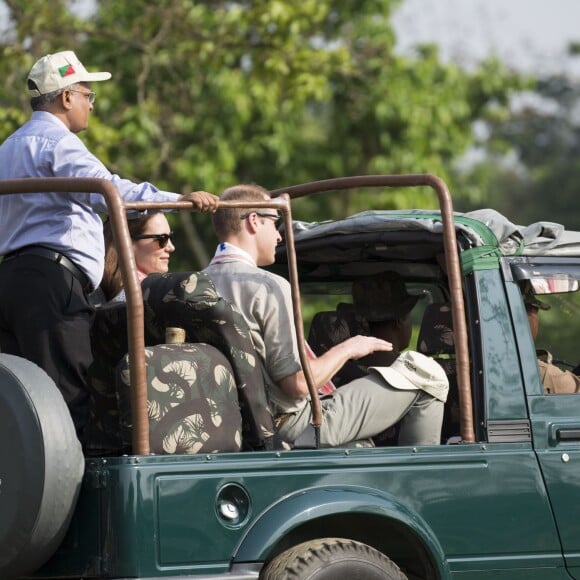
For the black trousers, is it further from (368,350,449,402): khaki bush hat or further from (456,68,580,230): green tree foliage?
(456,68,580,230): green tree foliage

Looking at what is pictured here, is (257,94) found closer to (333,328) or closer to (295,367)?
(333,328)

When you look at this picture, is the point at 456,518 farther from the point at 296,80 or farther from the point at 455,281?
the point at 296,80

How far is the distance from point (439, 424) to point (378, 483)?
1.93 ft

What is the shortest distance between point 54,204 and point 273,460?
129cm

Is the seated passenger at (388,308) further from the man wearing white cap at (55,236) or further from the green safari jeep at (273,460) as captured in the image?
the man wearing white cap at (55,236)

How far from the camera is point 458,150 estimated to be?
16297 mm

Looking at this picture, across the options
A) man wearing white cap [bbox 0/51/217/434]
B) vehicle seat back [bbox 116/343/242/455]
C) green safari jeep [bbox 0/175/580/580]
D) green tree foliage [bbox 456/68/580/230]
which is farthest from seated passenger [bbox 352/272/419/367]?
green tree foliage [bbox 456/68/580/230]

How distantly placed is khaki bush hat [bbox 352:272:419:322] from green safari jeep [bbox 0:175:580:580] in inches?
37.8

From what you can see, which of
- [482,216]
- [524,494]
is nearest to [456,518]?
[524,494]

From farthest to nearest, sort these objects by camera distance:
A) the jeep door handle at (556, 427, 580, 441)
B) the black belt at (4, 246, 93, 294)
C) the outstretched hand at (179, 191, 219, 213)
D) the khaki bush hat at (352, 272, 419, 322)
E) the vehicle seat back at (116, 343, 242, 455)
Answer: the khaki bush hat at (352, 272, 419, 322)
the jeep door handle at (556, 427, 580, 441)
the black belt at (4, 246, 93, 294)
the outstretched hand at (179, 191, 219, 213)
the vehicle seat back at (116, 343, 242, 455)

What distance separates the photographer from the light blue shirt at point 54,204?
5.07 meters

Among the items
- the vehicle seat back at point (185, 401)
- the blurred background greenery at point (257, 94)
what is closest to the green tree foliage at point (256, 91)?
the blurred background greenery at point (257, 94)

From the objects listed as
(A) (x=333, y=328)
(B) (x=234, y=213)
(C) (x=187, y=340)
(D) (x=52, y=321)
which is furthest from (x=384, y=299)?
(D) (x=52, y=321)

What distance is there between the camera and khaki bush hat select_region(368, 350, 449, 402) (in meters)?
5.28
